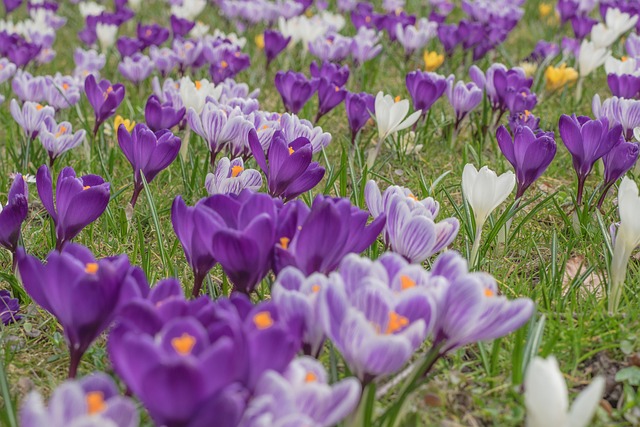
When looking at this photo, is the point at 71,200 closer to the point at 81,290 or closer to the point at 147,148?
the point at 147,148

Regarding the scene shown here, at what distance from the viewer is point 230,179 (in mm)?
2314

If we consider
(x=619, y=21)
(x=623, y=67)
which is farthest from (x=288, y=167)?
(x=619, y=21)

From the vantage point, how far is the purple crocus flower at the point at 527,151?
8.16 ft

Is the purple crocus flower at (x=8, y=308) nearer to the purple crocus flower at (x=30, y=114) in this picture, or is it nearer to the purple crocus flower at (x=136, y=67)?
the purple crocus flower at (x=30, y=114)

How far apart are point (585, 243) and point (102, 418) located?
1.88m

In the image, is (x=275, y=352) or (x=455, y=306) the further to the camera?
(x=455, y=306)

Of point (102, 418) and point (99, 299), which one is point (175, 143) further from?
point (102, 418)

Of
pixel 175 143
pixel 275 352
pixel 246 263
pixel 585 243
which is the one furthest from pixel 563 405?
pixel 175 143

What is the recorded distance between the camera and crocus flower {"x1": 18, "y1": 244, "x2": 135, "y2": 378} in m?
1.47

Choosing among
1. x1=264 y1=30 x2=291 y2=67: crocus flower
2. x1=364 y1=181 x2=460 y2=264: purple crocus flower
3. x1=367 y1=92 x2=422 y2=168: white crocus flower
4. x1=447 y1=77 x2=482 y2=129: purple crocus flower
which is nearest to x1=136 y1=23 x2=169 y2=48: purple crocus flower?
x1=264 y1=30 x2=291 y2=67: crocus flower

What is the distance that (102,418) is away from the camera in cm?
112

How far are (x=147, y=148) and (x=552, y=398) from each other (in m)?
1.63

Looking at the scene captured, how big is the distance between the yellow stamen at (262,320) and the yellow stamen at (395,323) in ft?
0.72

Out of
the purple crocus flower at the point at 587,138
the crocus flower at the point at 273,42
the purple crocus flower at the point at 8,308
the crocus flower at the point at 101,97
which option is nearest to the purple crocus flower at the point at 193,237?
the purple crocus flower at the point at 8,308
